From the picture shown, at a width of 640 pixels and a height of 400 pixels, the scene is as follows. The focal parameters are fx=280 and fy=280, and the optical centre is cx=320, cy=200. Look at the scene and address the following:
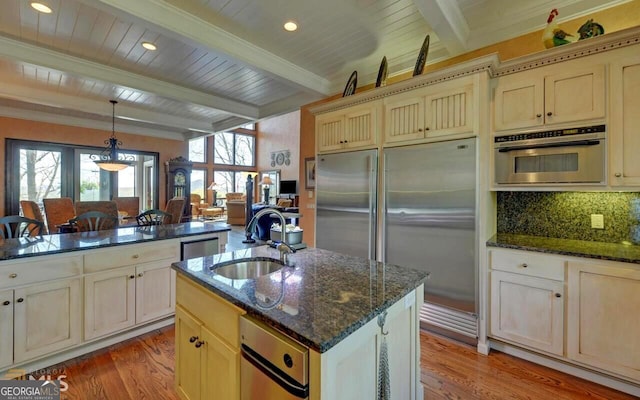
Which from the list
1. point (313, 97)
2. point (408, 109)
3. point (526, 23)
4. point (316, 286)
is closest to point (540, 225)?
point (408, 109)

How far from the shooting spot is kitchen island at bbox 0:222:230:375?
6.05ft

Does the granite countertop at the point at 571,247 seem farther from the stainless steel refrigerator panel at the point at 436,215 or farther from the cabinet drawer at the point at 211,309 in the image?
the cabinet drawer at the point at 211,309

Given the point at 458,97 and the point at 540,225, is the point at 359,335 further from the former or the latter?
the point at 540,225

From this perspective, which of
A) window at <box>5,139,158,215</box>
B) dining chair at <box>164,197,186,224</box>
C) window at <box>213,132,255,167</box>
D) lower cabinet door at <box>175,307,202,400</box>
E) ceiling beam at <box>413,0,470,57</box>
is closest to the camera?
lower cabinet door at <box>175,307,202,400</box>

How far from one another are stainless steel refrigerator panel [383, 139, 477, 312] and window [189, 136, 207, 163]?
34.0 feet

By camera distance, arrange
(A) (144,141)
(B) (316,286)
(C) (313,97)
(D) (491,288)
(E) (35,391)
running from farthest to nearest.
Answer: (A) (144,141), (C) (313,97), (D) (491,288), (E) (35,391), (B) (316,286)

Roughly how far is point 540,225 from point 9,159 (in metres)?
8.41

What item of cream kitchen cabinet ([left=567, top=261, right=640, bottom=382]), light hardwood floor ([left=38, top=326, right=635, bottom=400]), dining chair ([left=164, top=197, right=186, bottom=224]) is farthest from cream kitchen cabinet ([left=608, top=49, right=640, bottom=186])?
dining chair ([left=164, top=197, right=186, bottom=224])

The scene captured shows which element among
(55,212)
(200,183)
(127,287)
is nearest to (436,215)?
(127,287)

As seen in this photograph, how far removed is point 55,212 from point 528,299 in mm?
6114

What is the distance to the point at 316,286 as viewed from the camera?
50.2 inches

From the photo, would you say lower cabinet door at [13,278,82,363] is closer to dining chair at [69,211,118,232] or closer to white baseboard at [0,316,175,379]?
white baseboard at [0,316,175,379]

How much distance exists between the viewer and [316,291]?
1213 millimetres

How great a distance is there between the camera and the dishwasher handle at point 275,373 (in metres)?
0.88
